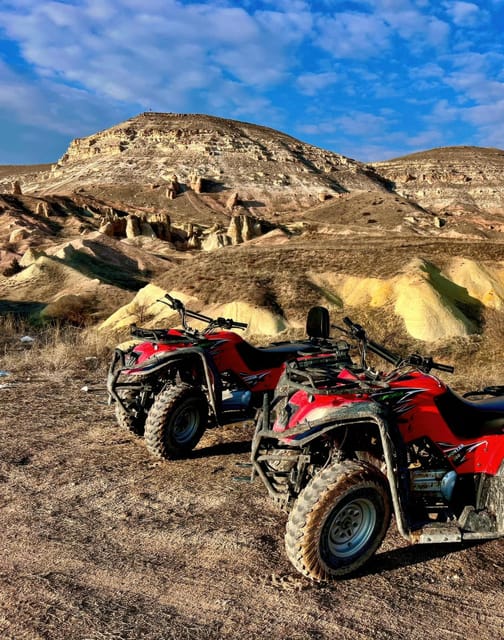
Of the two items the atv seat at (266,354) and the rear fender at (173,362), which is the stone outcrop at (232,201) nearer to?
the atv seat at (266,354)

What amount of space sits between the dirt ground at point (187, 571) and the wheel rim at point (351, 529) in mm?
217

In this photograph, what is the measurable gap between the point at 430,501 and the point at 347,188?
88.9 metres

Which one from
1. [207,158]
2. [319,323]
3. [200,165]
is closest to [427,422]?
[319,323]

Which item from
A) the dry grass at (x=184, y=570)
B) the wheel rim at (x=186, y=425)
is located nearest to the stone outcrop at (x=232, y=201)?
the wheel rim at (x=186, y=425)

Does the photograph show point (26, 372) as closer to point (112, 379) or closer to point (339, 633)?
point (112, 379)

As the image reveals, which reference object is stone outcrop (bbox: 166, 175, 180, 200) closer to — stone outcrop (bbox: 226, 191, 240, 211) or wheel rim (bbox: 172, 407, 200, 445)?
stone outcrop (bbox: 226, 191, 240, 211)

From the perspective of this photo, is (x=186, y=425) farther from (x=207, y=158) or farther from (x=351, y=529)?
(x=207, y=158)

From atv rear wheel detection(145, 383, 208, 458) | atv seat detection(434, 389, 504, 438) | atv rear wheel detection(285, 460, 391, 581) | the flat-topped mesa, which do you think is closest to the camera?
atv rear wheel detection(285, 460, 391, 581)

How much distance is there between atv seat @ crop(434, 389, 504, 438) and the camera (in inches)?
154

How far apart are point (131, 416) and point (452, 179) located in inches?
3915

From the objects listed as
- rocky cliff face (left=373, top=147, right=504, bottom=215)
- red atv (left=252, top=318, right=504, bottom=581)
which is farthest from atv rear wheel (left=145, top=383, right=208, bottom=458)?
rocky cliff face (left=373, top=147, right=504, bottom=215)

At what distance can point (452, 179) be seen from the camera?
313 feet

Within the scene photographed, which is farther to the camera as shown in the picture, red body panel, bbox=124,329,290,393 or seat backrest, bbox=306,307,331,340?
red body panel, bbox=124,329,290,393

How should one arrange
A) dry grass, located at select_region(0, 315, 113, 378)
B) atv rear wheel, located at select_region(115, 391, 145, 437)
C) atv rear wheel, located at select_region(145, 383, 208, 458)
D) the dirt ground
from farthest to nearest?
dry grass, located at select_region(0, 315, 113, 378) → atv rear wheel, located at select_region(115, 391, 145, 437) → atv rear wheel, located at select_region(145, 383, 208, 458) → the dirt ground
